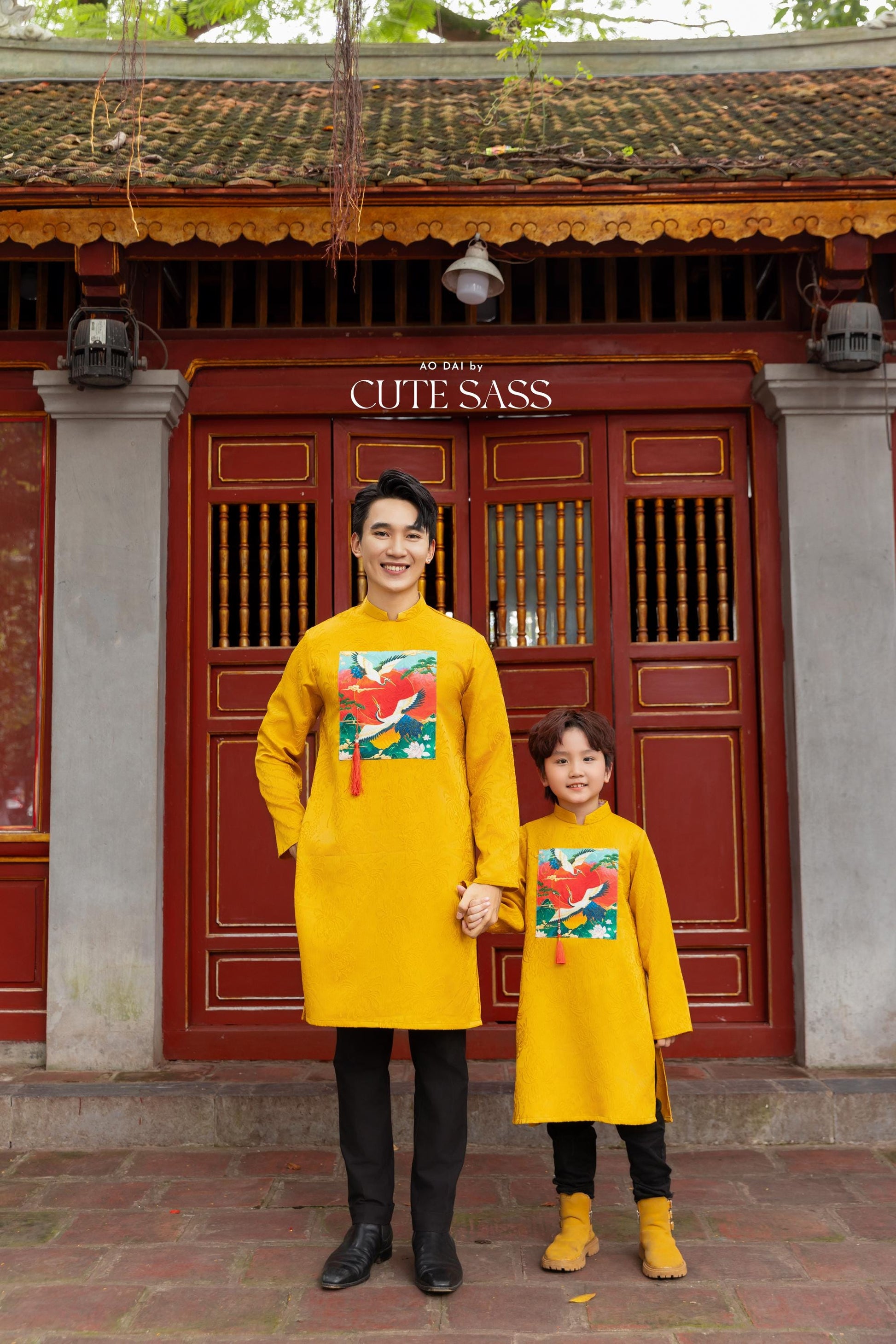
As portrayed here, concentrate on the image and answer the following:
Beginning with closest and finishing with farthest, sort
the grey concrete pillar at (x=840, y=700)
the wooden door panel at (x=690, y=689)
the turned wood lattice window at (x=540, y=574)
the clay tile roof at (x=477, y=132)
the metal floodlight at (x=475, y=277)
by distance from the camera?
the clay tile roof at (x=477, y=132)
the metal floodlight at (x=475, y=277)
the grey concrete pillar at (x=840, y=700)
the wooden door panel at (x=690, y=689)
the turned wood lattice window at (x=540, y=574)

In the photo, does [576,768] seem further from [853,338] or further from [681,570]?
[853,338]

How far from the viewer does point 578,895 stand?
350 cm

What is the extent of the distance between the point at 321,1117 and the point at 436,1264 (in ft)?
4.85

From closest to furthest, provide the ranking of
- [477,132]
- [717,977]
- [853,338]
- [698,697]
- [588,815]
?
[588,815], [853,338], [717,977], [698,697], [477,132]

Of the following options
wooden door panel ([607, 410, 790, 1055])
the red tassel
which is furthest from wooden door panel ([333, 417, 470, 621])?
the red tassel

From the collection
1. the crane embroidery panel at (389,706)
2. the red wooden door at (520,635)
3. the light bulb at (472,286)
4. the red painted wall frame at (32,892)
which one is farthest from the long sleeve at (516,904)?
the red painted wall frame at (32,892)

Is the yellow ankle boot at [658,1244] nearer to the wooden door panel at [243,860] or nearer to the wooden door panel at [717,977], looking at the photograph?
the wooden door panel at [717,977]

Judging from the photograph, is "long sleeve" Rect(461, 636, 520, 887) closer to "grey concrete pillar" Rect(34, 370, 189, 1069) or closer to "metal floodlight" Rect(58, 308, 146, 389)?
"grey concrete pillar" Rect(34, 370, 189, 1069)

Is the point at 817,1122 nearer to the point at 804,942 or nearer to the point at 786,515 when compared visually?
the point at 804,942

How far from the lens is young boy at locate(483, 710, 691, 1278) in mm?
3365

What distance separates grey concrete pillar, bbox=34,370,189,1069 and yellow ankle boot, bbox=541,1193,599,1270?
2185mm

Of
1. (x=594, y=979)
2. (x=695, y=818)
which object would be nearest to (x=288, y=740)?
(x=594, y=979)

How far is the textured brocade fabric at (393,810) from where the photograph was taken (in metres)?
3.28

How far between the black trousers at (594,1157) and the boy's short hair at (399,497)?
1.81m
